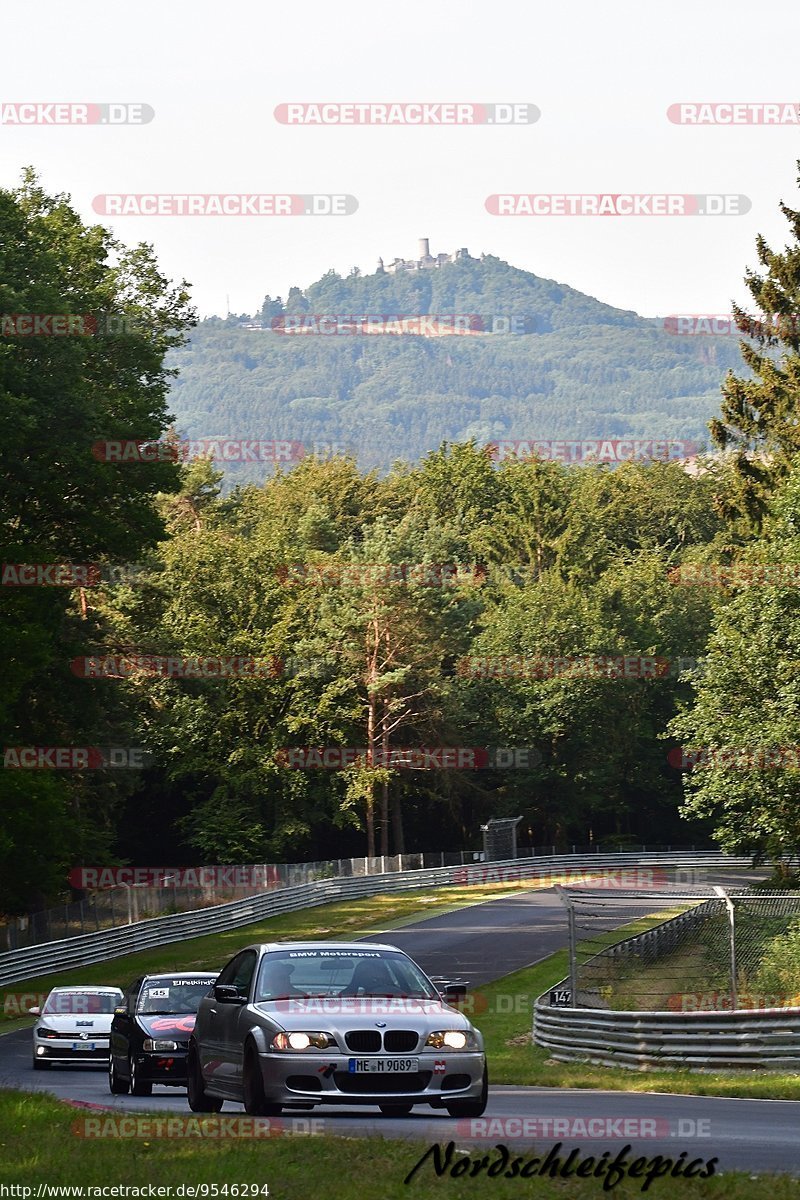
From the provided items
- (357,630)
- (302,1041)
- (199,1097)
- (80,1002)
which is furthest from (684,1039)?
(357,630)

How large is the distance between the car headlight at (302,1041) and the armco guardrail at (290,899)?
29075 millimetres

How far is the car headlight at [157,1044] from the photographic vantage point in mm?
19406

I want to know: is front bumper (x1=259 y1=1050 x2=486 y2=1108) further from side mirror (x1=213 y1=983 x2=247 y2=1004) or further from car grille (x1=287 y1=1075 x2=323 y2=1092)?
side mirror (x1=213 y1=983 x2=247 y2=1004)

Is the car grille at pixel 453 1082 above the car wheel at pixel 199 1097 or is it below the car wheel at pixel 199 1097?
above

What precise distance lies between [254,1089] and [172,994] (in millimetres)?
7690

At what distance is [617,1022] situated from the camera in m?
23.4

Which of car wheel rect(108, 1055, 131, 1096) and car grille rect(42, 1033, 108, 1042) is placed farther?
car grille rect(42, 1033, 108, 1042)

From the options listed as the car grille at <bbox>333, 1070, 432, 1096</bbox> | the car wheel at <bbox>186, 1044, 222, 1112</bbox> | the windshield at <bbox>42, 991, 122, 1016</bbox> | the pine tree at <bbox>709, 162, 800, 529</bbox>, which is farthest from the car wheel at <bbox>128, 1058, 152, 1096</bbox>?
the pine tree at <bbox>709, 162, 800, 529</bbox>

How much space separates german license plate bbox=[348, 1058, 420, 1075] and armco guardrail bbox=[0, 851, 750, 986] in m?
→ 29.4

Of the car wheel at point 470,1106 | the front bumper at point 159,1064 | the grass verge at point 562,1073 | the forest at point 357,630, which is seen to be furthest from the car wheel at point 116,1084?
the forest at point 357,630

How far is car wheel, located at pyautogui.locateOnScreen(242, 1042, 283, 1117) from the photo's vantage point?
1279 cm

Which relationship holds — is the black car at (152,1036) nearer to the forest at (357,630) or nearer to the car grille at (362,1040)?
the car grille at (362,1040)

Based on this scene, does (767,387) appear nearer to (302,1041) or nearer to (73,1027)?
(73,1027)

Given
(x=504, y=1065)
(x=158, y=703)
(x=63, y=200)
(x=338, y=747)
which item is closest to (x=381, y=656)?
(x=338, y=747)
